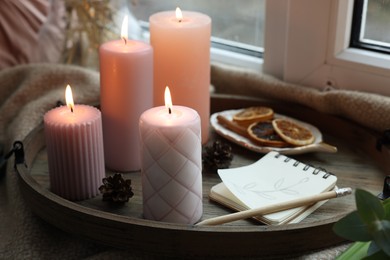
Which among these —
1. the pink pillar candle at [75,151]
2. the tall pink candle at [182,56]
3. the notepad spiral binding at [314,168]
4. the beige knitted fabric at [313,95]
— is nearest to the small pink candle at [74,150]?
the pink pillar candle at [75,151]

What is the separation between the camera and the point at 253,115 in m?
0.93

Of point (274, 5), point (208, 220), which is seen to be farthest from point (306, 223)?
point (274, 5)

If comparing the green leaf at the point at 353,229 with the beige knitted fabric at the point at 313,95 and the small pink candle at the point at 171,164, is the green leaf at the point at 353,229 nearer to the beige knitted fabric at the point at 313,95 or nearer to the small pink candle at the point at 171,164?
the small pink candle at the point at 171,164

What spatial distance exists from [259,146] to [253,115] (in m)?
0.07

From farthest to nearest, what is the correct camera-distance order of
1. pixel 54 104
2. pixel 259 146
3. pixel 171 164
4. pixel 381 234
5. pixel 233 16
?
pixel 233 16 < pixel 54 104 < pixel 259 146 < pixel 171 164 < pixel 381 234

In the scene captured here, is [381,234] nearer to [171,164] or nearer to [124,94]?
[171,164]

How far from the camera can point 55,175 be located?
29.3 inches

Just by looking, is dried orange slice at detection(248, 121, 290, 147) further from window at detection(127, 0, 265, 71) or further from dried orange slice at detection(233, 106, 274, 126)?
window at detection(127, 0, 265, 71)

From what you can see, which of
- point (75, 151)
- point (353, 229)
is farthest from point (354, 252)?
point (75, 151)

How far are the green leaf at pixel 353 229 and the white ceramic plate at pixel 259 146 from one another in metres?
0.30

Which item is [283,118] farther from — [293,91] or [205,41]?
[205,41]

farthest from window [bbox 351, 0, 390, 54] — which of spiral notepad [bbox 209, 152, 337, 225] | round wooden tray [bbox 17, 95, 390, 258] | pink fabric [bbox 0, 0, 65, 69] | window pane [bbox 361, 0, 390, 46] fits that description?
pink fabric [bbox 0, 0, 65, 69]

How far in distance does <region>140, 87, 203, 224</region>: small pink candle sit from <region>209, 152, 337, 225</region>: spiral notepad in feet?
0.19

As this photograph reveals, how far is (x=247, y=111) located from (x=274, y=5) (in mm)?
194
